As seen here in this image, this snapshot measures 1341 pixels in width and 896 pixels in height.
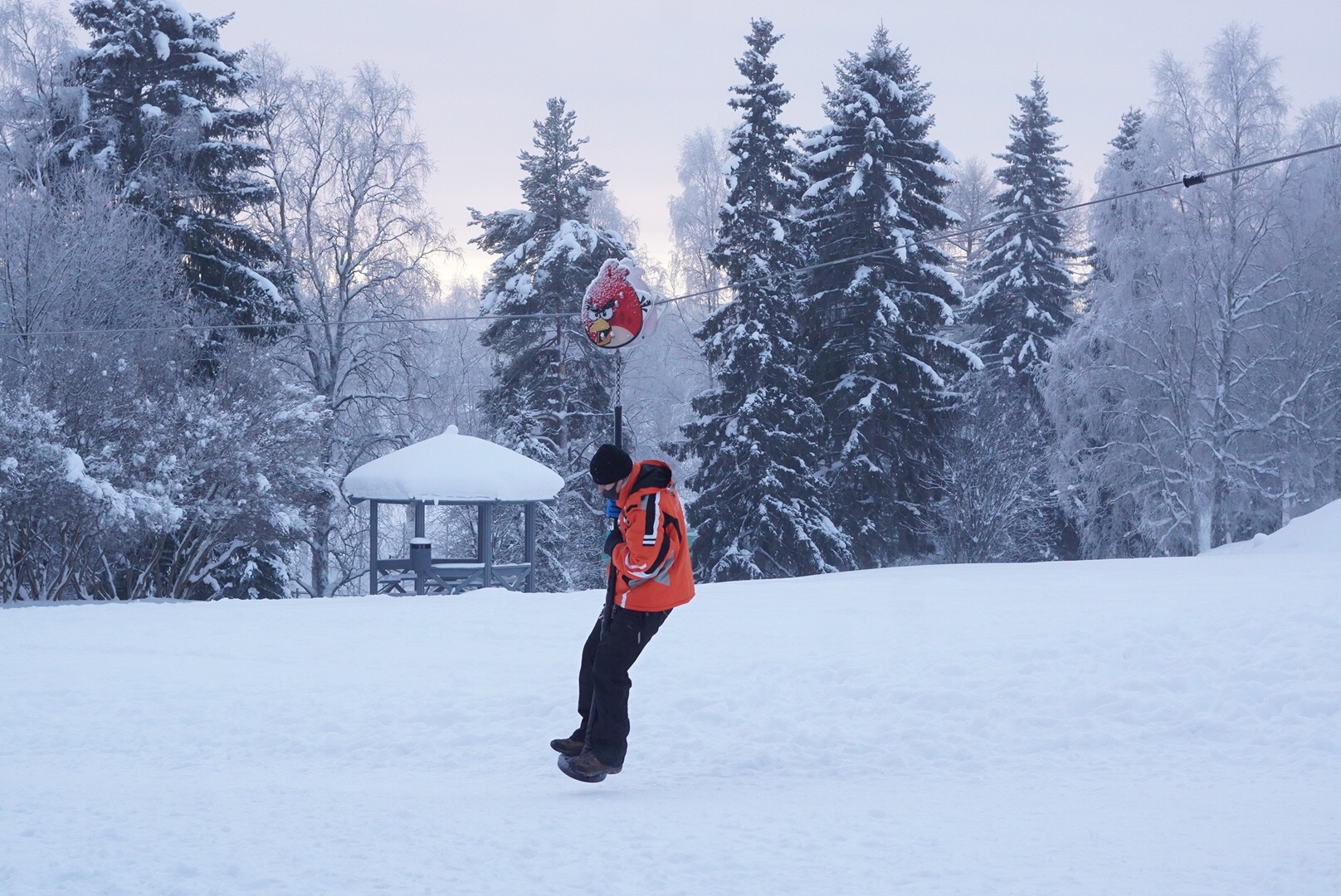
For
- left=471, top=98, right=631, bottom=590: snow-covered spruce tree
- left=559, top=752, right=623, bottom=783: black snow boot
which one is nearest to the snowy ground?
left=559, top=752, right=623, bottom=783: black snow boot

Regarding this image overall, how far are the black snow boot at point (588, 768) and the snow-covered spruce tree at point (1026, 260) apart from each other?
2752 cm

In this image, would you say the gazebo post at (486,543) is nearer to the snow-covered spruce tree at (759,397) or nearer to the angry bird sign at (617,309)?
the snow-covered spruce tree at (759,397)

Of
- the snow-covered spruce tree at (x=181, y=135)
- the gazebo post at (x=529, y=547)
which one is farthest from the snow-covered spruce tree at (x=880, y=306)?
the snow-covered spruce tree at (x=181, y=135)

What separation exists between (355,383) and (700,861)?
91.0ft

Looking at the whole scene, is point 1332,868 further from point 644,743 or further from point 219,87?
point 219,87

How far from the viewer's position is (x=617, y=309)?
9328 millimetres

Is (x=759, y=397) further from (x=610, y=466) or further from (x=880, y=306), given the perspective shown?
(x=610, y=466)

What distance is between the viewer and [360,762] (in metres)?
7.12

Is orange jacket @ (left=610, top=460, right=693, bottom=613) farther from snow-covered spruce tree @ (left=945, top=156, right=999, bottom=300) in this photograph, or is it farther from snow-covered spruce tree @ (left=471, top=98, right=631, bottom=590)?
snow-covered spruce tree @ (left=945, top=156, right=999, bottom=300)

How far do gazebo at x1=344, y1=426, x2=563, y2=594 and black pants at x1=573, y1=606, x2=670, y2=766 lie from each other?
13594 mm

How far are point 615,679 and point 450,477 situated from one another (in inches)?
548

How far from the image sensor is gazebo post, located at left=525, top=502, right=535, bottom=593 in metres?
21.8

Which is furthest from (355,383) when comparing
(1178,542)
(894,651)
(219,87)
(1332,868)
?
(1332,868)

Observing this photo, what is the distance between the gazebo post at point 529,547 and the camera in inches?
859
